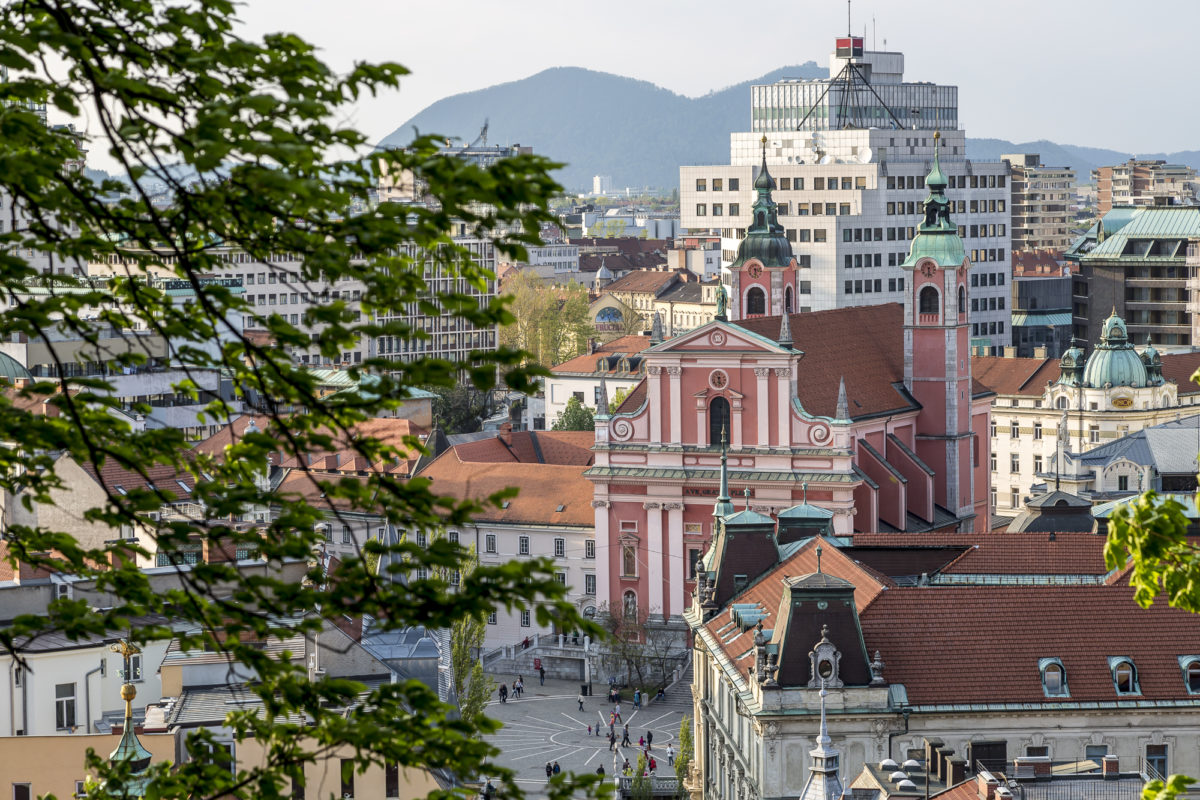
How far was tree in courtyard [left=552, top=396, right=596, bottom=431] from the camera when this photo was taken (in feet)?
514

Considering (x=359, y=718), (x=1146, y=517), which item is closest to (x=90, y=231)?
(x=359, y=718)

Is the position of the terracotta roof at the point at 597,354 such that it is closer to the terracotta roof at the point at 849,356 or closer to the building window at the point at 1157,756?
the terracotta roof at the point at 849,356

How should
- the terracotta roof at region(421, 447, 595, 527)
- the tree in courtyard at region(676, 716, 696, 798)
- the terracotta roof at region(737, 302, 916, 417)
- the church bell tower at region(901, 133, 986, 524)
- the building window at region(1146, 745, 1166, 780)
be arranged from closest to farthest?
the building window at region(1146, 745, 1166, 780), the tree in courtyard at region(676, 716, 696, 798), the terracotta roof at region(737, 302, 916, 417), the terracotta roof at region(421, 447, 595, 527), the church bell tower at region(901, 133, 986, 524)

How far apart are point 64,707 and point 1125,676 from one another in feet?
88.0

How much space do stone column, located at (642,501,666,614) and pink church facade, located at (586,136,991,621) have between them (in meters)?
0.04

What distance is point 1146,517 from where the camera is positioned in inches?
809

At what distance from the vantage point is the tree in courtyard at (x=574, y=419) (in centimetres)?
15675

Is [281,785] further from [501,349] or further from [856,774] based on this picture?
[856,774]

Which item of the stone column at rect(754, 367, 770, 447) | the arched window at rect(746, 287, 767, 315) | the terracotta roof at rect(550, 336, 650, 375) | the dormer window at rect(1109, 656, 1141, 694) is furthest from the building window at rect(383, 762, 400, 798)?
the terracotta roof at rect(550, 336, 650, 375)

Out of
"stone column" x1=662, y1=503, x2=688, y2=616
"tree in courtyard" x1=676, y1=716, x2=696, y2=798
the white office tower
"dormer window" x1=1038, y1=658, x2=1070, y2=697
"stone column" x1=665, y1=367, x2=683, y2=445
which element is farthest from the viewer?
the white office tower

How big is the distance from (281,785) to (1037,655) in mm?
45633

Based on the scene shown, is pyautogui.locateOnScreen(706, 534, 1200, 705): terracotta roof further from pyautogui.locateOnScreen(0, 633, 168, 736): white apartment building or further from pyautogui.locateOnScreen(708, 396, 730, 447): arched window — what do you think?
pyautogui.locateOnScreen(708, 396, 730, 447): arched window

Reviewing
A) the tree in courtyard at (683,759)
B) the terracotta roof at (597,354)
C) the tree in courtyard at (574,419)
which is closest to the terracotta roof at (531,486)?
the tree in courtyard at (683,759)

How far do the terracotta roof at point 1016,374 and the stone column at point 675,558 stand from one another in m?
46.4
